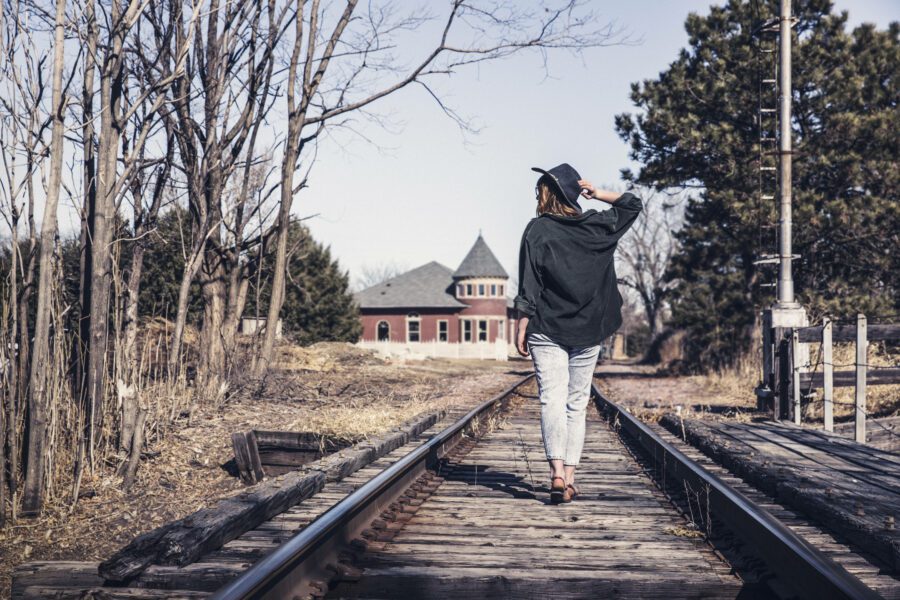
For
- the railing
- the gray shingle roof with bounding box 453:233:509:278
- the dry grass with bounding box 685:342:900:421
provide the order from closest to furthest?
1. the railing
2. the dry grass with bounding box 685:342:900:421
3. the gray shingle roof with bounding box 453:233:509:278

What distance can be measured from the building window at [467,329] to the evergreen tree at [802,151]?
30.9m

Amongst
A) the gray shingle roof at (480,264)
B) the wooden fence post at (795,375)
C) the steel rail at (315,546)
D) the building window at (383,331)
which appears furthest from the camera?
the building window at (383,331)

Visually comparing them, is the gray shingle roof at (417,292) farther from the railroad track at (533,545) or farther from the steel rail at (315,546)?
the steel rail at (315,546)

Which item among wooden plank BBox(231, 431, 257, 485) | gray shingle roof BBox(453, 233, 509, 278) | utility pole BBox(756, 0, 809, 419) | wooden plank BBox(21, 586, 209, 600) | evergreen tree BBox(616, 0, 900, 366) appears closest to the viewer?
wooden plank BBox(21, 586, 209, 600)

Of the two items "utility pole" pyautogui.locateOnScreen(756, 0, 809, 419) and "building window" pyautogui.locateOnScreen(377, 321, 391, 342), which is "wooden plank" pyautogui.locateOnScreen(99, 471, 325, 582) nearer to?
"utility pole" pyautogui.locateOnScreen(756, 0, 809, 419)

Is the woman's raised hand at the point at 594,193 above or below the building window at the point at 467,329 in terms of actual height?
above

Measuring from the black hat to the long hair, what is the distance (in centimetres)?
3

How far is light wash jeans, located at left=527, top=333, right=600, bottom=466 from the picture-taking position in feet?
16.1

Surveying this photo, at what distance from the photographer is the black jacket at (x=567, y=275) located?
Answer: 15.9ft

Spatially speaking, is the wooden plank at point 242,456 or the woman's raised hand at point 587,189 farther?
the wooden plank at point 242,456

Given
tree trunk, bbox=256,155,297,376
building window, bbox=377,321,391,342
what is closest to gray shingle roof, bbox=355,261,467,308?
building window, bbox=377,321,391,342

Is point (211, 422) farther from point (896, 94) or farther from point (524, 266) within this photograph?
point (896, 94)

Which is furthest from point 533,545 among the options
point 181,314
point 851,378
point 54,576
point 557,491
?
point 851,378

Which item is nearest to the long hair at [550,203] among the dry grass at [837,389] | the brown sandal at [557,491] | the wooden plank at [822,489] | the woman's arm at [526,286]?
the woman's arm at [526,286]
